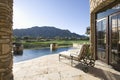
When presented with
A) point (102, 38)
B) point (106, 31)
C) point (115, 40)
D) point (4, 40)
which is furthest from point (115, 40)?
point (4, 40)

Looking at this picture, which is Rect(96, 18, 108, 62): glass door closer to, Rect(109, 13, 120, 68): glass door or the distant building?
the distant building

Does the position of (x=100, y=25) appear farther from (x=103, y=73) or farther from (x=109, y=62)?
(x=103, y=73)

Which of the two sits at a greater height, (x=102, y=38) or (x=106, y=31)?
(x=106, y=31)

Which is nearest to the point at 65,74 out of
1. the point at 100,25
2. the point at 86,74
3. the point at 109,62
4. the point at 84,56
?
the point at 86,74

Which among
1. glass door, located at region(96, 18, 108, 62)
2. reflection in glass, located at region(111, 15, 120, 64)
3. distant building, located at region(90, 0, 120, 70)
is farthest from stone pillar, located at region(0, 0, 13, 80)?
glass door, located at region(96, 18, 108, 62)

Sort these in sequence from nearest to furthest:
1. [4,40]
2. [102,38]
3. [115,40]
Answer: [4,40], [115,40], [102,38]

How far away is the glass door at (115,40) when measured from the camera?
17.8 ft

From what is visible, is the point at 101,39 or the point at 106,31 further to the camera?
the point at 101,39

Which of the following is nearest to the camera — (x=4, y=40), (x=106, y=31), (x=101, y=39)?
(x=4, y=40)

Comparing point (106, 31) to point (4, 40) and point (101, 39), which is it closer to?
point (101, 39)

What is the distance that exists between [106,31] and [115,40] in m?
0.73

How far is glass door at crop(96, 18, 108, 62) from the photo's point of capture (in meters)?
6.40

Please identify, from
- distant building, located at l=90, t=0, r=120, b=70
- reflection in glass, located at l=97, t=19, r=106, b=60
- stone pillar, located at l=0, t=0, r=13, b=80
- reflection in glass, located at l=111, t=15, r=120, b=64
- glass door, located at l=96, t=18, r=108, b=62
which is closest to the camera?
stone pillar, located at l=0, t=0, r=13, b=80

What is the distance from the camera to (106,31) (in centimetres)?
625
